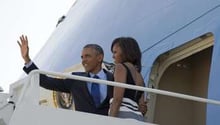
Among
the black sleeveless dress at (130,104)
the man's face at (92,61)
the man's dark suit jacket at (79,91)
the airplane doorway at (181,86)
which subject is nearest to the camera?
the black sleeveless dress at (130,104)

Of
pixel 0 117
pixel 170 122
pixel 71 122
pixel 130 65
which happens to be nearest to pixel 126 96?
pixel 130 65

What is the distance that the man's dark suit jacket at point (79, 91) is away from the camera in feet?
13.1

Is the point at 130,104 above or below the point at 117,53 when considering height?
below

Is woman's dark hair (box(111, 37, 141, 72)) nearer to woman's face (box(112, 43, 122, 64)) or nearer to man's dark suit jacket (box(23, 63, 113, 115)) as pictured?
woman's face (box(112, 43, 122, 64))

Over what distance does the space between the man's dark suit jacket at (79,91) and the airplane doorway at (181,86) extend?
56.8 inches

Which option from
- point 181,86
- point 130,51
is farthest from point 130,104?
point 181,86

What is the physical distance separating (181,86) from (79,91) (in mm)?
1973

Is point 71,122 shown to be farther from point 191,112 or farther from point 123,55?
point 191,112

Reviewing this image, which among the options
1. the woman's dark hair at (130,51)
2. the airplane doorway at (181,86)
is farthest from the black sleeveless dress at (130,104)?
the airplane doorway at (181,86)

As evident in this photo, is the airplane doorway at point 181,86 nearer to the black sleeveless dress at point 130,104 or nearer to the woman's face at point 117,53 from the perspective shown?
the woman's face at point 117,53

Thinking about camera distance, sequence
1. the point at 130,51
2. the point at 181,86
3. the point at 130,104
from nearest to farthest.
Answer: the point at 130,104, the point at 130,51, the point at 181,86

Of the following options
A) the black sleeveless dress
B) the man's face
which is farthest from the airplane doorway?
the black sleeveless dress

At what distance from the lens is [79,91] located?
4109mm

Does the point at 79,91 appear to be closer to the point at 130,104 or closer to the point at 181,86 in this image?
the point at 130,104
